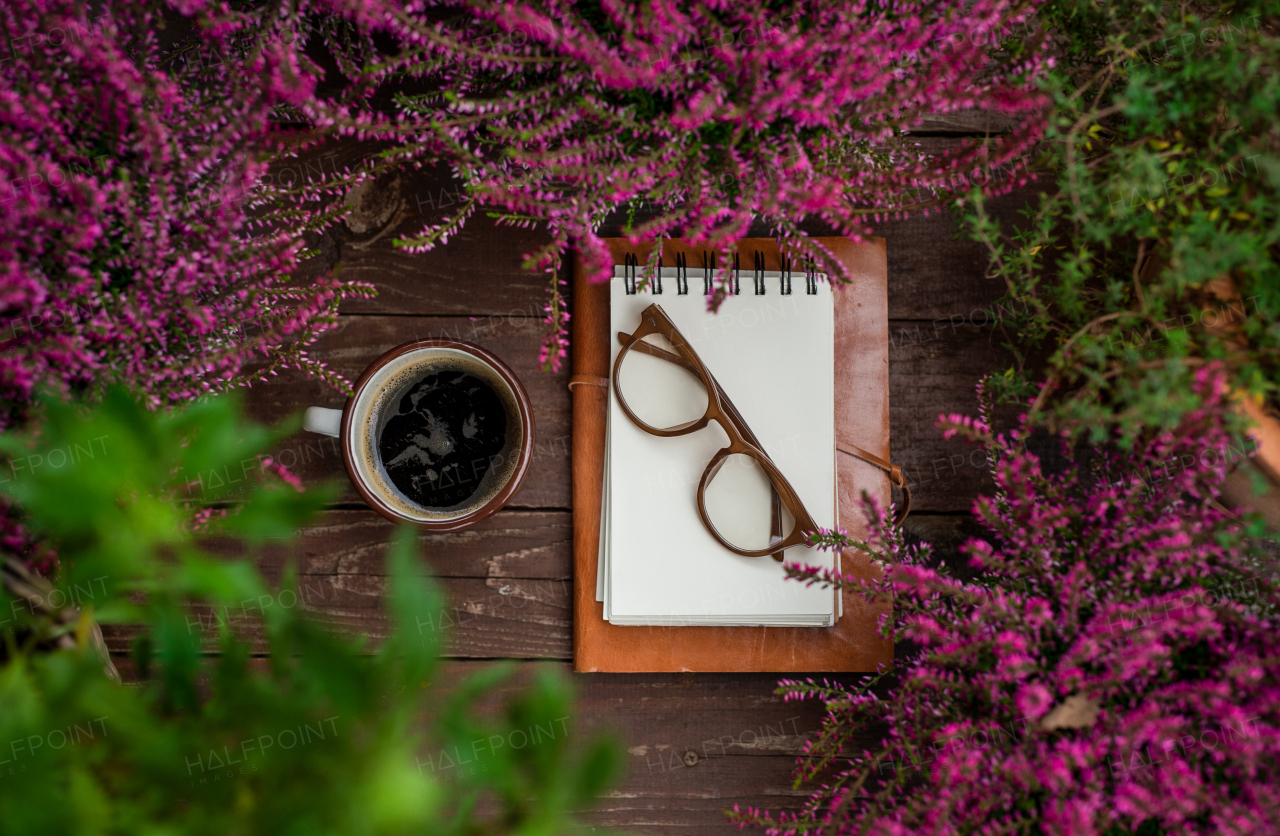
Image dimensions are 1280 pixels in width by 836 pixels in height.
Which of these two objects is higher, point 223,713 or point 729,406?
point 729,406

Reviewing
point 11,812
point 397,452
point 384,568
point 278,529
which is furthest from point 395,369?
point 11,812

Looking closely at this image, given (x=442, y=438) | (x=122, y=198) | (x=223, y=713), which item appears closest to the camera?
(x=223, y=713)

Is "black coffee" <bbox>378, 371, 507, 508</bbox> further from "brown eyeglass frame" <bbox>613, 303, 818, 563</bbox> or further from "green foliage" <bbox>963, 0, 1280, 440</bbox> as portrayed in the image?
"green foliage" <bbox>963, 0, 1280, 440</bbox>

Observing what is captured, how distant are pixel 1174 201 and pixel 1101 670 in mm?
Result: 452

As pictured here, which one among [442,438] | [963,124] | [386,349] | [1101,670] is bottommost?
[1101,670]

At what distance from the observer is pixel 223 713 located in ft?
1.47

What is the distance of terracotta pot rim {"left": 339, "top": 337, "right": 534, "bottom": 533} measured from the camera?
0.83 metres

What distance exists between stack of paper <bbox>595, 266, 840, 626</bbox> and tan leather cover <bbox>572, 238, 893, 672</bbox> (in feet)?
0.07

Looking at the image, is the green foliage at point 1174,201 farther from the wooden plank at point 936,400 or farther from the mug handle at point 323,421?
the mug handle at point 323,421

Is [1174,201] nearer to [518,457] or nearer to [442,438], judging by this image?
[518,457]

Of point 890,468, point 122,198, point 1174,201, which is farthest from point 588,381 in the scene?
point 1174,201

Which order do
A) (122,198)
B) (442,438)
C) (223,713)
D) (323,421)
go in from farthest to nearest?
(442,438) < (323,421) < (122,198) < (223,713)

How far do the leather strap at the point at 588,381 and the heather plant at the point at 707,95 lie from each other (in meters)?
0.14

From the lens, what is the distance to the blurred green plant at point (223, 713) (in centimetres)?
33
